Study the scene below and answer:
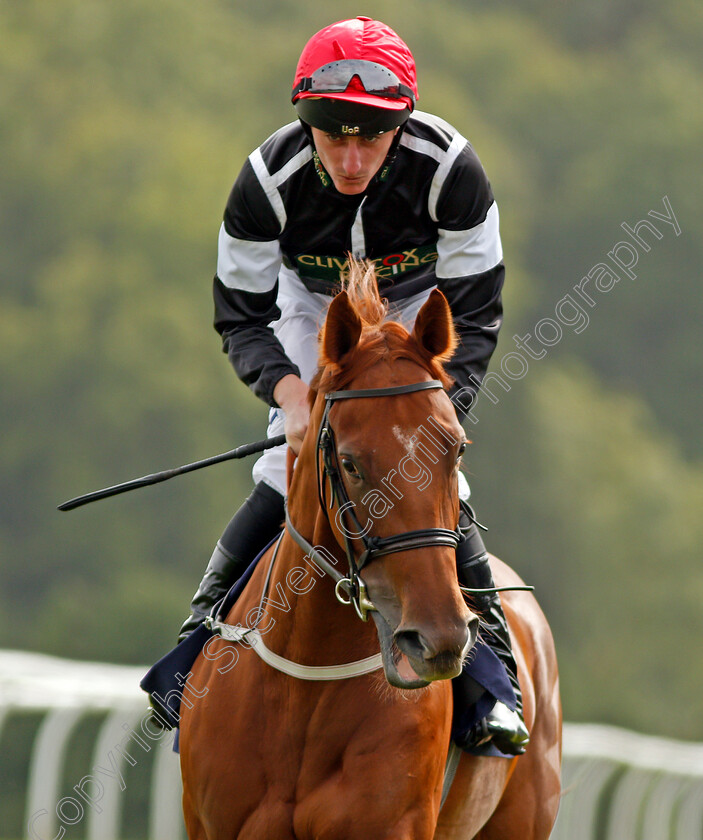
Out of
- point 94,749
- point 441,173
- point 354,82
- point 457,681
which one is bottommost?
point 94,749

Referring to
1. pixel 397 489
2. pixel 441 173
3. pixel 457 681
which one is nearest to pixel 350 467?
pixel 397 489

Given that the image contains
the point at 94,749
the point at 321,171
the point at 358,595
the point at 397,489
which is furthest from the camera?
the point at 94,749

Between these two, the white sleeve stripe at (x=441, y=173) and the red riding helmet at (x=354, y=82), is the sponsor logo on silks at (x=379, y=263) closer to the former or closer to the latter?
the white sleeve stripe at (x=441, y=173)

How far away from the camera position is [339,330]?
3.87 meters

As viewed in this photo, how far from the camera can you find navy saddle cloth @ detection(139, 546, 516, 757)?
4.51 metres

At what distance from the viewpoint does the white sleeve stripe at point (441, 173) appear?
4.67 m

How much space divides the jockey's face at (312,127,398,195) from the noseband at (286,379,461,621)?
0.95 metres

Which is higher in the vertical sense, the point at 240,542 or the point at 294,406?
the point at 294,406

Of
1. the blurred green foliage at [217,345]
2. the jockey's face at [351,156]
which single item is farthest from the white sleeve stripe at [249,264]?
the blurred green foliage at [217,345]

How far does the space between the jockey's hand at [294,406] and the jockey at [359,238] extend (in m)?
0.07

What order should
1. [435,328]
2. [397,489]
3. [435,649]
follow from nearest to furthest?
[435,649] < [397,489] < [435,328]

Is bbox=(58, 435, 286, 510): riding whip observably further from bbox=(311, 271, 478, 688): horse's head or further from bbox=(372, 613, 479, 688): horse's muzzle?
bbox=(372, 613, 479, 688): horse's muzzle

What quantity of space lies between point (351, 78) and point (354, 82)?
22 millimetres

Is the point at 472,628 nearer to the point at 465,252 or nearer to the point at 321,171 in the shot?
the point at 465,252
